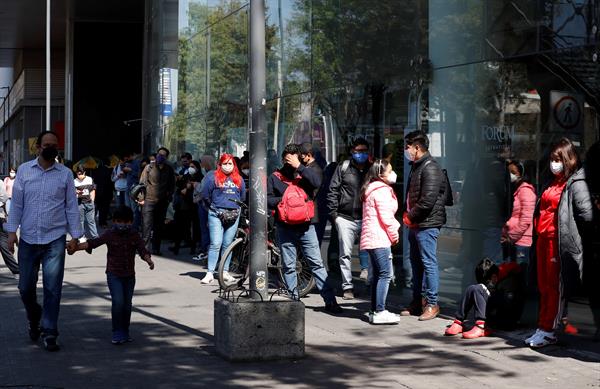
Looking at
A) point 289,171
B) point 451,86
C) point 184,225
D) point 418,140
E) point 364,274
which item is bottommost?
point 364,274

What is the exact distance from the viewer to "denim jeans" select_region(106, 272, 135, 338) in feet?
30.0

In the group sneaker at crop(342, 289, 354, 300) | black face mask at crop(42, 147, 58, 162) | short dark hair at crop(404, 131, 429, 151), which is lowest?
sneaker at crop(342, 289, 354, 300)

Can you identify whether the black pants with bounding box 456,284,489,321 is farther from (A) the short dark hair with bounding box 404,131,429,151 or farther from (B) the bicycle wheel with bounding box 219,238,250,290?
(B) the bicycle wheel with bounding box 219,238,250,290

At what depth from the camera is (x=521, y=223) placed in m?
10.1

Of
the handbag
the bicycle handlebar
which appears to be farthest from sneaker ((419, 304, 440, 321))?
the handbag

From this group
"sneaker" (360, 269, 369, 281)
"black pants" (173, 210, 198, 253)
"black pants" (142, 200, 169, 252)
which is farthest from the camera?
"black pants" (173, 210, 198, 253)

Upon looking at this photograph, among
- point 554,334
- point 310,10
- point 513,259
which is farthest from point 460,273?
point 310,10

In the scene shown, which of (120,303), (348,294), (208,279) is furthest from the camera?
(208,279)

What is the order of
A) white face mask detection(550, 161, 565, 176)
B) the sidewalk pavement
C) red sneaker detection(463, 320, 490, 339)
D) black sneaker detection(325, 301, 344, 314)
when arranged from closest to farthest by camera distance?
the sidewalk pavement → white face mask detection(550, 161, 565, 176) → red sneaker detection(463, 320, 490, 339) → black sneaker detection(325, 301, 344, 314)

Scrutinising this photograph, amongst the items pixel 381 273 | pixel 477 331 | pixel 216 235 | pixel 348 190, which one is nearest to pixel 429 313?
pixel 381 273

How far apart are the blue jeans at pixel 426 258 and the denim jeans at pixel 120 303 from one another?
3.04 m

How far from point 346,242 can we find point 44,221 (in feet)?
14.6

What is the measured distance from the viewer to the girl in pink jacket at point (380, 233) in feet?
33.8

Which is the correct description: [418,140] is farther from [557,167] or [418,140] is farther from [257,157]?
[257,157]
